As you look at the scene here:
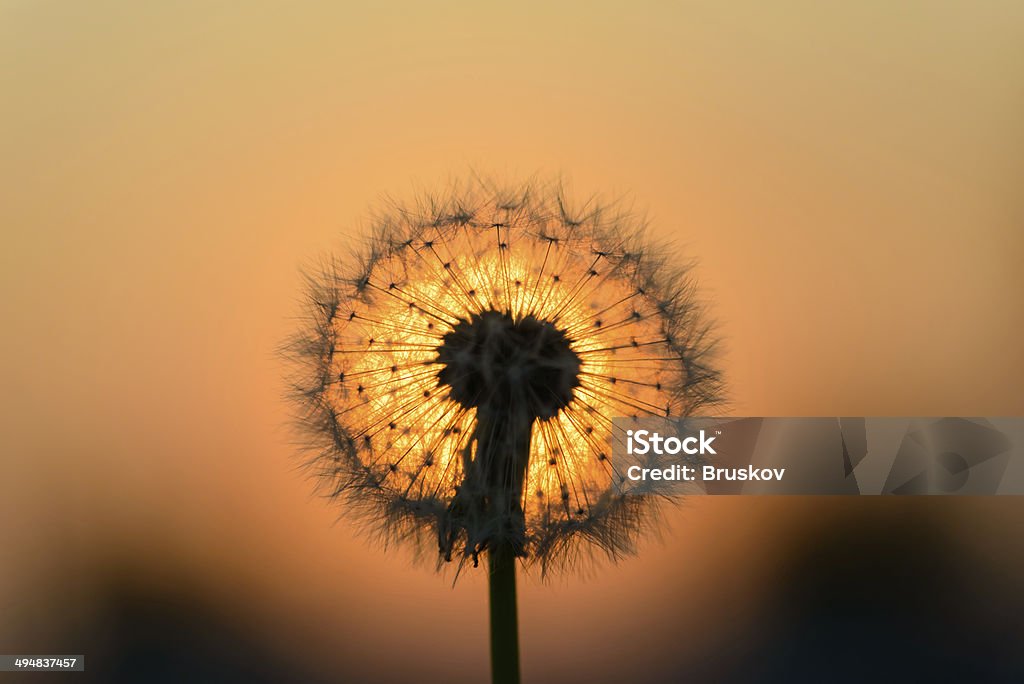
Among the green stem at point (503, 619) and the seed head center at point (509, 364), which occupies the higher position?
the seed head center at point (509, 364)

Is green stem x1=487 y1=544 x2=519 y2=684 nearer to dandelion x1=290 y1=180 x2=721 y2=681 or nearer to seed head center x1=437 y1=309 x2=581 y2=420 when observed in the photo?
dandelion x1=290 y1=180 x2=721 y2=681

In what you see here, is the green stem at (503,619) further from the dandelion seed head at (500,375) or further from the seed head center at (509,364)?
the seed head center at (509,364)

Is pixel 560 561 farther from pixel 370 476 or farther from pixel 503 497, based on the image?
pixel 370 476

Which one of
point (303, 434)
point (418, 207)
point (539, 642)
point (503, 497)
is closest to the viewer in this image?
point (503, 497)

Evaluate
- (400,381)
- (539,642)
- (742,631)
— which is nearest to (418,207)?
(400,381)

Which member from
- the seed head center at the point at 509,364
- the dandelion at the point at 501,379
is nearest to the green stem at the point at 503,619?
the dandelion at the point at 501,379

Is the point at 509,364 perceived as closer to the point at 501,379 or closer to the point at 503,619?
the point at 501,379

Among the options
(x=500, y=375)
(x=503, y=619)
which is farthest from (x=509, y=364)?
(x=503, y=619)

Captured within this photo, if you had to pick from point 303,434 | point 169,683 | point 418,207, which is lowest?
point 169,683
